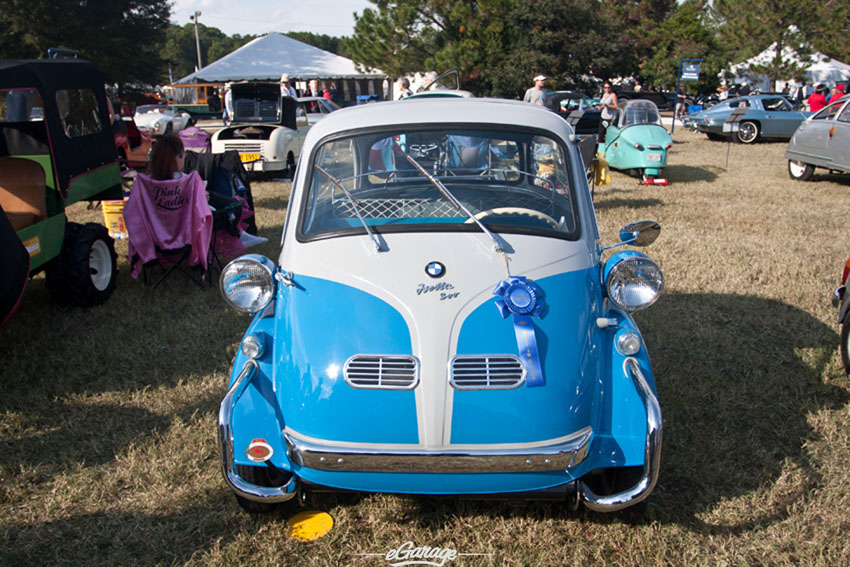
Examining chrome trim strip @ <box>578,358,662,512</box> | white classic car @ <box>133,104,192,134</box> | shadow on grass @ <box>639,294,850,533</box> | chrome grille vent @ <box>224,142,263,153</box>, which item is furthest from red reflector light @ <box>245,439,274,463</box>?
white classic car @ <box>133,104,192,134</box>

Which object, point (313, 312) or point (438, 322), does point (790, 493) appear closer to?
point (438, 322)

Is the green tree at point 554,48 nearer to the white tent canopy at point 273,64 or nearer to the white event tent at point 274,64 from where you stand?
the white event tent at point 274,64

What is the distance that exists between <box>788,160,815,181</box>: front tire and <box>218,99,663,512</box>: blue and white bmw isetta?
1162cm

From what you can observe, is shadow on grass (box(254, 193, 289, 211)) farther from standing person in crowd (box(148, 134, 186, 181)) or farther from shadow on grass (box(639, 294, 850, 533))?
shadow on grass (box(639, 294, 850, 533))

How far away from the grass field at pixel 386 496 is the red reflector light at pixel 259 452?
0.45 metres

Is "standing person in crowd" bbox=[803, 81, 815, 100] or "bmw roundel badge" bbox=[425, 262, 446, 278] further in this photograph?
"standing person in crowd" bbox=[803, 81, 815, 100]

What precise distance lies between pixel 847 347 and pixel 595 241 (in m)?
2.30

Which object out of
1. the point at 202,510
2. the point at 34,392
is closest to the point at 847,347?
the point at 202,510

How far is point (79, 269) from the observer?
5.48 metres

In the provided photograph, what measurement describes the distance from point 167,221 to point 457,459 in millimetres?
4515

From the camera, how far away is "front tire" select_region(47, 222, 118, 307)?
215 inches

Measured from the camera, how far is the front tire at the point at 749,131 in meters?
19.9

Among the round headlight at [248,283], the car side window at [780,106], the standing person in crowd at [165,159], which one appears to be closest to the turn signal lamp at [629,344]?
the round headlight at [248,283]

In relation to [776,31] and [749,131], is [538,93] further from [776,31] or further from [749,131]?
[776,31]
